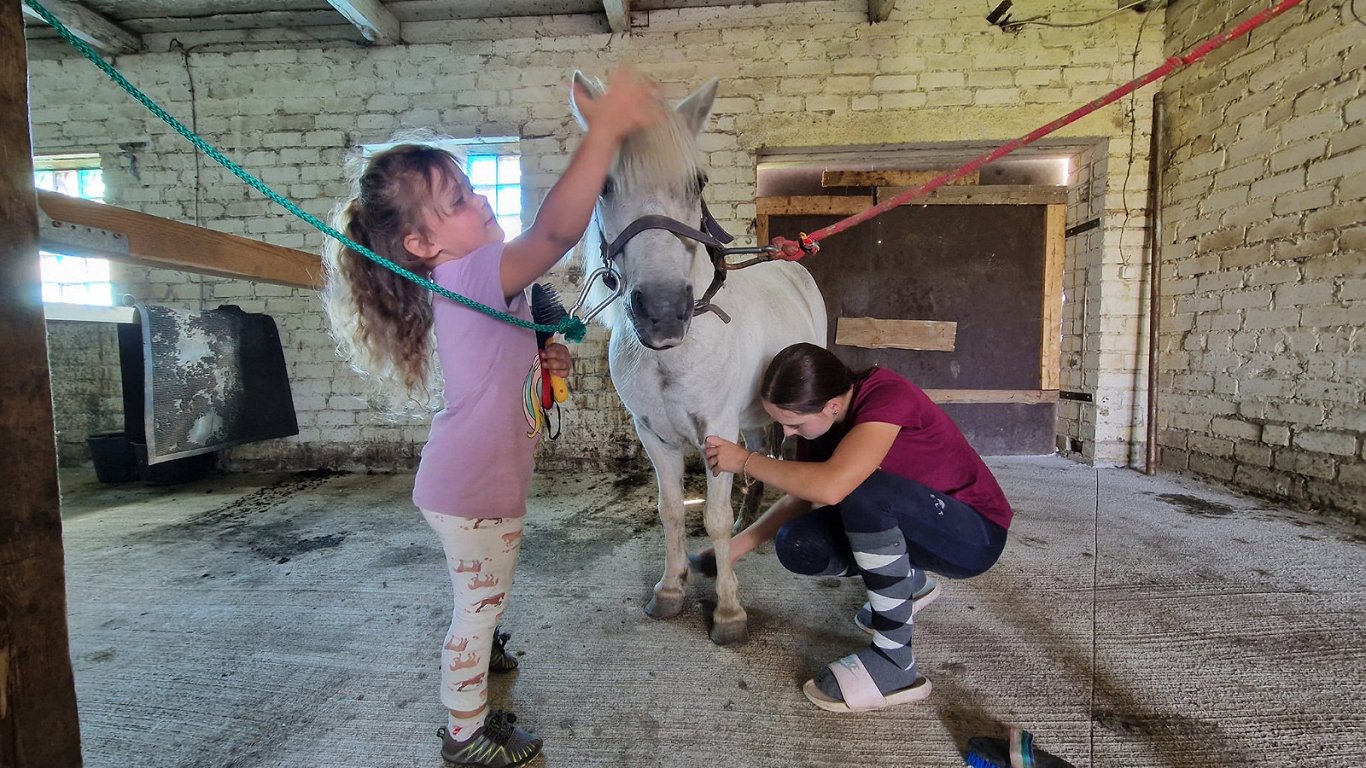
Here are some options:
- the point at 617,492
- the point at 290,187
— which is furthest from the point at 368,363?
the point at 290,187

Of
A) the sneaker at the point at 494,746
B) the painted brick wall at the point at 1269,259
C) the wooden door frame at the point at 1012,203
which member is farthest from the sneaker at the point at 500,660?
the painted brick wall at the point at 1269,259

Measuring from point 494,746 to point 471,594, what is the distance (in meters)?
0.39

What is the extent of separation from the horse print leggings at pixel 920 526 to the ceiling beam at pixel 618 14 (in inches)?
156

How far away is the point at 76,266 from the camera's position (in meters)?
4.84

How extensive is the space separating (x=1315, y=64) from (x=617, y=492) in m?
4.84

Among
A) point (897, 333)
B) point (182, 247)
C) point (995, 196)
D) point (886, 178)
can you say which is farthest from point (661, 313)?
point (995, 196)

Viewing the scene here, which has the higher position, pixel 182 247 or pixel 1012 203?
pixel 1012 203

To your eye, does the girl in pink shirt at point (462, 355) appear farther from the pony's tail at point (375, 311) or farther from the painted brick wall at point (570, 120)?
the painted brick wall at point (570, 120)

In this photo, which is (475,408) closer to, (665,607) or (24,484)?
(24,484)

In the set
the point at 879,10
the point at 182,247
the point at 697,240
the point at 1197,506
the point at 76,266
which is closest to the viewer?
the point at 697,240

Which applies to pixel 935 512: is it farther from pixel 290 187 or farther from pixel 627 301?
pixel 290 187

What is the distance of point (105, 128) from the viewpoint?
4496 mm

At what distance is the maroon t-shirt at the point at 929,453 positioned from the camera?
1.51m

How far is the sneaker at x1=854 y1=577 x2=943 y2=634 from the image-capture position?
1833mm
